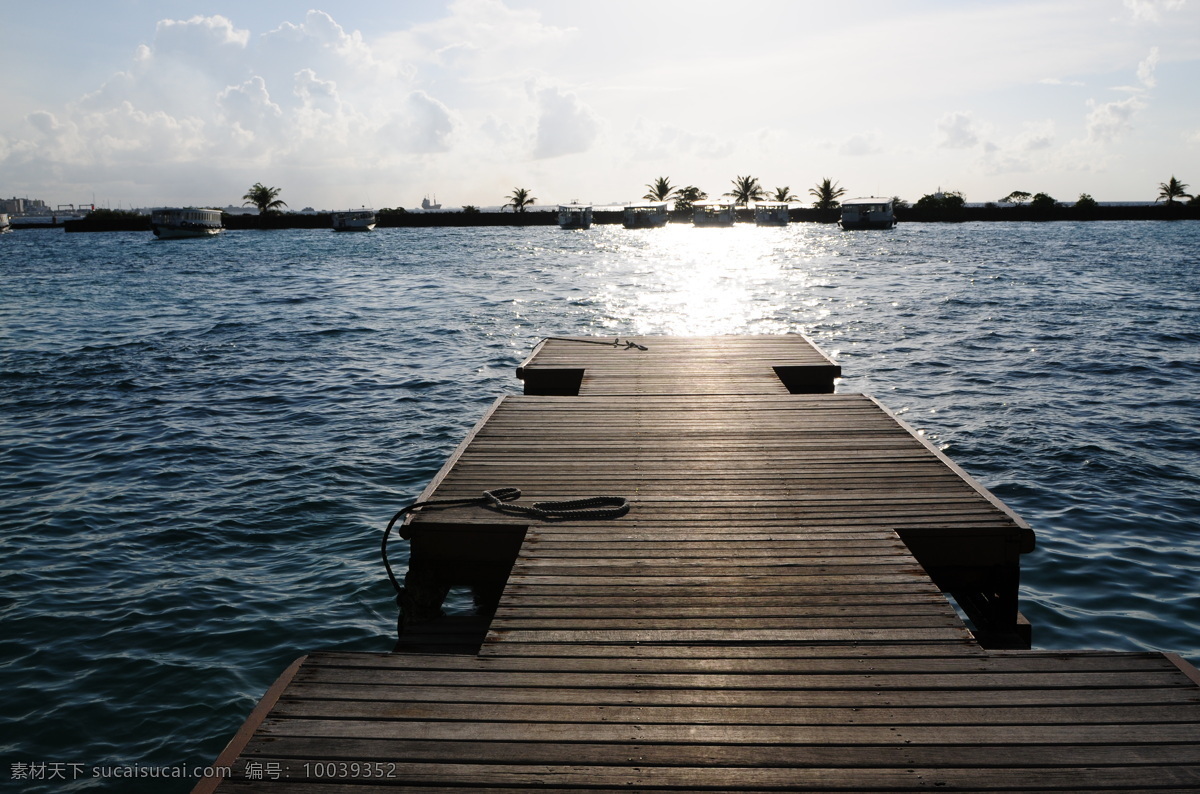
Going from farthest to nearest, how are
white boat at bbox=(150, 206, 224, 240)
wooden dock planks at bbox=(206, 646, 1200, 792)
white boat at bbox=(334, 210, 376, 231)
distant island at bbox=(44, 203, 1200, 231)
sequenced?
distant island at bbox=(44, 203, 1200, 231), white boat at bbox=(334, 210, 376, 231), white boat at bbox=(150, 206, 224, 240), wooden dock planks at bbox=(206, 646, 1200, 792)

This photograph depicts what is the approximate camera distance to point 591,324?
27.0 meters

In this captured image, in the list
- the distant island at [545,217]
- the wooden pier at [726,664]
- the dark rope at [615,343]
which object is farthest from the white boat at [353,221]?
the wooden pier at [726,664]

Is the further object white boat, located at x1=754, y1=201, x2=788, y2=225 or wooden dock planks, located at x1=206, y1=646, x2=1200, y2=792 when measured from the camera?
white boat, located at x1=754, y1=201, x2=788, y2=225

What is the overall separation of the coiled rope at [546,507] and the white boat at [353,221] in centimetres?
11987

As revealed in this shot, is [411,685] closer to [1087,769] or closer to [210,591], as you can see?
[1087,769]

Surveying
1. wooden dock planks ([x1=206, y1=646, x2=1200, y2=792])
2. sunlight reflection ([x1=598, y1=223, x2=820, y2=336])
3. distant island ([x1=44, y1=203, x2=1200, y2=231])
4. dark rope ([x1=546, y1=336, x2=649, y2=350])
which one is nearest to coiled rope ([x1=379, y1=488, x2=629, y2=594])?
wooden dock planks ([x1=206, y1=646, x2=1200, y2=792])

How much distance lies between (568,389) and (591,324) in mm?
14973

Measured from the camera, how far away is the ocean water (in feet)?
23.3

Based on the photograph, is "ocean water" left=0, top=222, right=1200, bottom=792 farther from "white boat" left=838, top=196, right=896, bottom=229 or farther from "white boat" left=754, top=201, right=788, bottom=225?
"white boat" left=754, top=201, right=788, bottom=225

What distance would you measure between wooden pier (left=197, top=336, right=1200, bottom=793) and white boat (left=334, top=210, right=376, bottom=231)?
392ft

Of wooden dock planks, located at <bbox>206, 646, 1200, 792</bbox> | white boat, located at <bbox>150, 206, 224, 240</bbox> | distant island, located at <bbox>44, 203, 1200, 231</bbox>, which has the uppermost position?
distant island, located at <bbox>44, 203, 1200, 231</bbox>

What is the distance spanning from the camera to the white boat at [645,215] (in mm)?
123938

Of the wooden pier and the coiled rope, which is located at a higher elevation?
the coiled rope

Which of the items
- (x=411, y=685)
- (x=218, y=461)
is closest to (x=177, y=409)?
(x=218, y=461)
